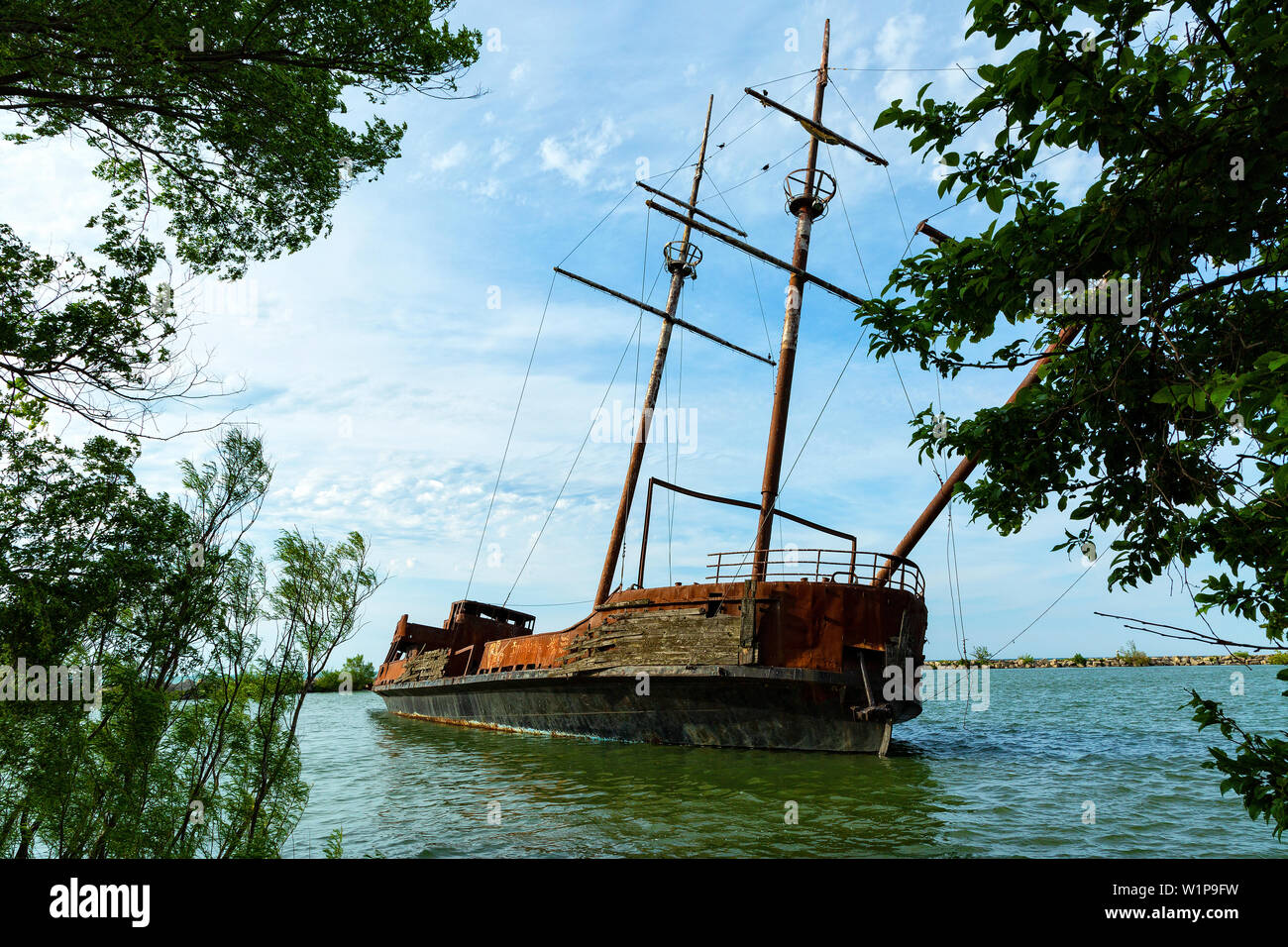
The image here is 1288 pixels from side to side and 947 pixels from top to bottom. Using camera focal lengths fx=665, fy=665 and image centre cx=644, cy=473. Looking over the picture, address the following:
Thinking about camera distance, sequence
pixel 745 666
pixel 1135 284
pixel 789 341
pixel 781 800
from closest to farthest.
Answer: pixel 1135 284, pixel 781 800, pixel 745 666, pixel 789 341

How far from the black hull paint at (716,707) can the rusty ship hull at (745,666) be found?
0.03 metres

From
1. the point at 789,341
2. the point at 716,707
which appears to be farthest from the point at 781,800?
the point at 789,341

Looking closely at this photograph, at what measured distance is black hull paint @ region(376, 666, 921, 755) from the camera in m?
16.2

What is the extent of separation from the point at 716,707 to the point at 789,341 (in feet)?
37.6

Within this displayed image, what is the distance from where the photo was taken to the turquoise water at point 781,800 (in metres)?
8.78

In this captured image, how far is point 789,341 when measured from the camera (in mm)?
21312

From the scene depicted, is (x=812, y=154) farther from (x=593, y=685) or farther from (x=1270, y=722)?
(x=1270, y=722)

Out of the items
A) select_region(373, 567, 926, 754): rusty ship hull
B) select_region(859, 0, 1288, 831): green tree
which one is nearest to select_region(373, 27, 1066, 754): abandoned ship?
select_region(373, 567, 926, 754): rusty ship hull

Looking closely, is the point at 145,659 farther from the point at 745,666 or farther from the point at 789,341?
the point at 789,341

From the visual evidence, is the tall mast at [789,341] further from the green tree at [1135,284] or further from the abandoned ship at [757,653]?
the green tree at [1135,284]

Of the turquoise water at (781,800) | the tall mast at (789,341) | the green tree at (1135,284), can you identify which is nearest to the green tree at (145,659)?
the turquoise water at (781,800)

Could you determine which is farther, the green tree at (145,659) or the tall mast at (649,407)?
the tall mast at (649,407)

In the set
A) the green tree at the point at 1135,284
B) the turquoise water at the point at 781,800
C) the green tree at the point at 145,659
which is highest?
the green tree at the point at 1135,284
